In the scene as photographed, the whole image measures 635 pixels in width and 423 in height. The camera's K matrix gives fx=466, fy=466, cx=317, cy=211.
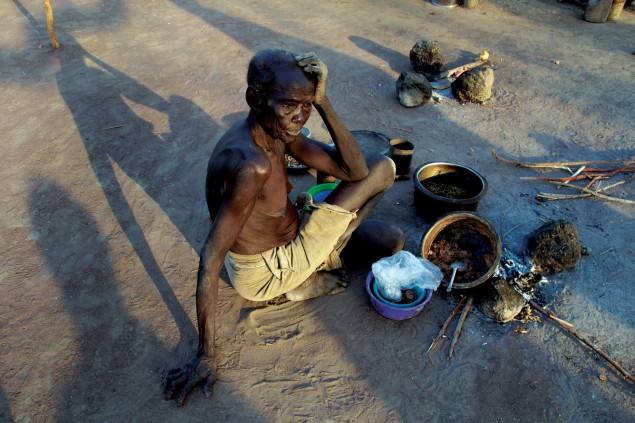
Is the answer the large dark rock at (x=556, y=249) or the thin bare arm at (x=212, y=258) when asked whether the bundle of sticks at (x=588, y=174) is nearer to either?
the large dark rock at (x=556, y=249)

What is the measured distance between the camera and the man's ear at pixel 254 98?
7.92ft

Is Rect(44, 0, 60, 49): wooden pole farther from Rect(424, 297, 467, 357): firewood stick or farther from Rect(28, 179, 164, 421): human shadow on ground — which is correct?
Rect(424, 297, 467, 357): firewood stick

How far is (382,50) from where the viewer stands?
6980mm

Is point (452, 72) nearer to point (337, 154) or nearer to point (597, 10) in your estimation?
point (597, 10)

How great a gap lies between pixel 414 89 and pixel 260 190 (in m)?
3.60

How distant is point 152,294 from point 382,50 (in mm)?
5167

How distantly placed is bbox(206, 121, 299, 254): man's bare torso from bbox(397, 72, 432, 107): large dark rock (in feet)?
9.90

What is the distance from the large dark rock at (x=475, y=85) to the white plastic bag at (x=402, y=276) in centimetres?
320

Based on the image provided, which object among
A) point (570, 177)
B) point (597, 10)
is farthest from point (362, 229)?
point (597, 10)

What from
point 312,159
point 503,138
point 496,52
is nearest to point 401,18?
point 496,52

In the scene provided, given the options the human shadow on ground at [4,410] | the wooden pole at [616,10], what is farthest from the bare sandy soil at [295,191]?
the wooden pole at [616,10]

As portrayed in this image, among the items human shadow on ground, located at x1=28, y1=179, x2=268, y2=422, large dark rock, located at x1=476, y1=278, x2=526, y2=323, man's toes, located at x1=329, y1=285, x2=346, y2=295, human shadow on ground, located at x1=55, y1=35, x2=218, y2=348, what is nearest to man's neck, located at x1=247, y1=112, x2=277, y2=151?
man's toes, located at x1=329, y1=285, x2=346, y2=295

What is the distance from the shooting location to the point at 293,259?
3047 mm

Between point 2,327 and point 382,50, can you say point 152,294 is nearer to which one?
point 2,327
